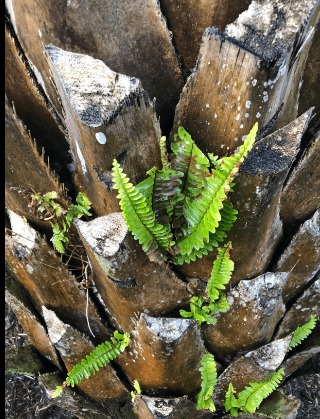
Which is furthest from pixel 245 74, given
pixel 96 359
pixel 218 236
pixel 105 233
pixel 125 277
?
pixel 96 359

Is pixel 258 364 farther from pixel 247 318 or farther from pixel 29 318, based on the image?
pixel 29 318

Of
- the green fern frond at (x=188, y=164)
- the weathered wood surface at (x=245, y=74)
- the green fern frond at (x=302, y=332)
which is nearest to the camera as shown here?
the weathered wood surface at (x=245, y=74)

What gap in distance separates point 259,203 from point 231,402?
102 centimetres

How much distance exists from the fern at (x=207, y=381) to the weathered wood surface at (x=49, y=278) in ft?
1.55

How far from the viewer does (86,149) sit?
1149mm

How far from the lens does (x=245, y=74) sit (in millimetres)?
1043

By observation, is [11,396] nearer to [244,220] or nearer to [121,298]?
[121,298]

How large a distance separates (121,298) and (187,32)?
1063mm

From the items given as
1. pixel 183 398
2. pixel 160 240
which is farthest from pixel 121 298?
pixel 183 398

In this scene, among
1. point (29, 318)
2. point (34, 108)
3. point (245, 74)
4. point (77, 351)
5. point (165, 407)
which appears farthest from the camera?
point (29, 318)

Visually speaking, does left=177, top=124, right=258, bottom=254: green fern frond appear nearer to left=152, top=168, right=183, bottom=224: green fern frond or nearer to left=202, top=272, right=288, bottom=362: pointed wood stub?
left=152, top=168, right=183, bottom=224: green fern frond

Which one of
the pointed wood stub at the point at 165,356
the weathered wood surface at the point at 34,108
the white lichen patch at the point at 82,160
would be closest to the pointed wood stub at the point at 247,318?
the pointed wood stub at the point at 165,356

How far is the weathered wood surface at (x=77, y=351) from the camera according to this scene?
155cm

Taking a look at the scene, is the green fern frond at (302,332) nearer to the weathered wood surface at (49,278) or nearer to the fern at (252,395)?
the fern at (252,395)
